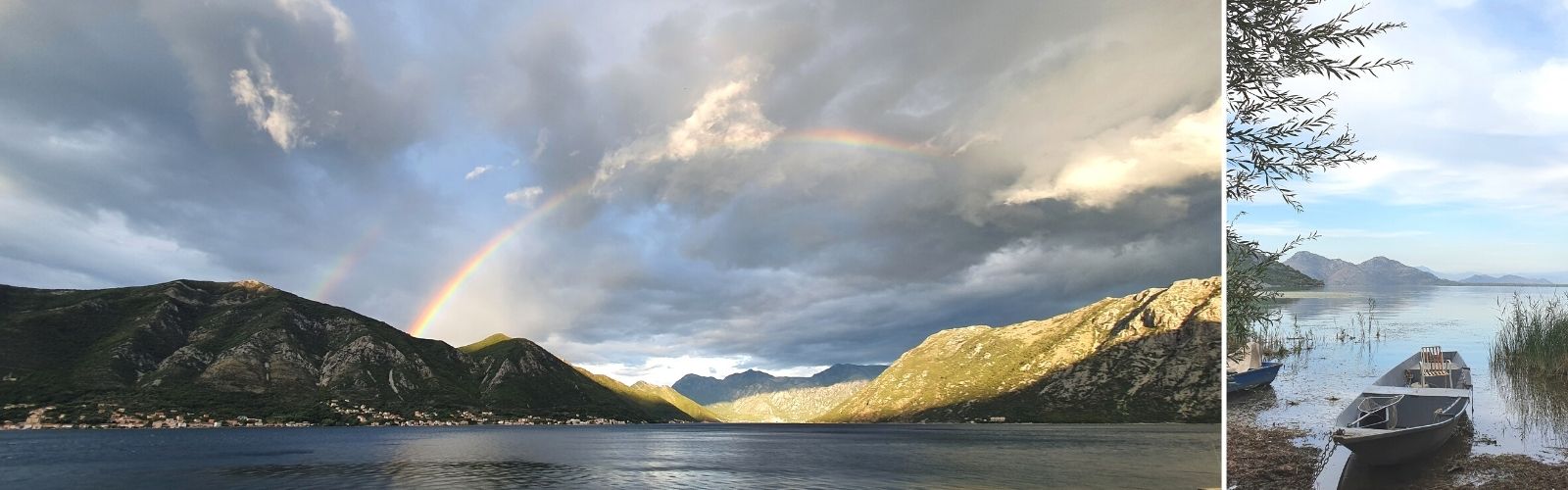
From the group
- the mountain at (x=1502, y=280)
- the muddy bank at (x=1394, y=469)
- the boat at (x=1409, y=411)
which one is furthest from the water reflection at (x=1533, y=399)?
the mountain at (x=1502, y=280)

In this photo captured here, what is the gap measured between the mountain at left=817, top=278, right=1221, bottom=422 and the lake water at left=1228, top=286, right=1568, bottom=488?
345 ft

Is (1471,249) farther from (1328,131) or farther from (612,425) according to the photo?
A: (612,425)

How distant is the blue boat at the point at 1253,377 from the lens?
870 centimetres

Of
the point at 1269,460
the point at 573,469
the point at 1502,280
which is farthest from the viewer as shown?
the point at 573,469

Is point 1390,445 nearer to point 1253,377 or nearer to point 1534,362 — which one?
point 1534,362

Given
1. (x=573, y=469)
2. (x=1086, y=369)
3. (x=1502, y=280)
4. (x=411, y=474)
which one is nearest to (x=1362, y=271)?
(x=1502, y=280)

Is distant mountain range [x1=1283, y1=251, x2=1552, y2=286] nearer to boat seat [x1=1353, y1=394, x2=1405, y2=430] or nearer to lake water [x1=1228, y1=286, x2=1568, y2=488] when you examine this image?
lake water [x1=1228, y1=286, x2=1568, y2=488]

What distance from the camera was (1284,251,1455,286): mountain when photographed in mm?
6219

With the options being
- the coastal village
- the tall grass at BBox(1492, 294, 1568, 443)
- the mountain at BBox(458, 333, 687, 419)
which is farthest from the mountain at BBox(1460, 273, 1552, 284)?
the mountain at BBox(458, 333, 687, 419)

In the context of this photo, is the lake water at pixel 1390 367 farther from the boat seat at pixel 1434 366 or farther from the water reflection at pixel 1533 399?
the boat seat at pixel 1434 366

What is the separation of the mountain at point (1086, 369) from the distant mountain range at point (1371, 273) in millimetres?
108429

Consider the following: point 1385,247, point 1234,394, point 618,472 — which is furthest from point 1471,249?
point 618,472

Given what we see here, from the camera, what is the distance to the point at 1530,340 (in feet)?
25.2

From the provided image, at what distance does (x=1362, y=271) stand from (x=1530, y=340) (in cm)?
313
